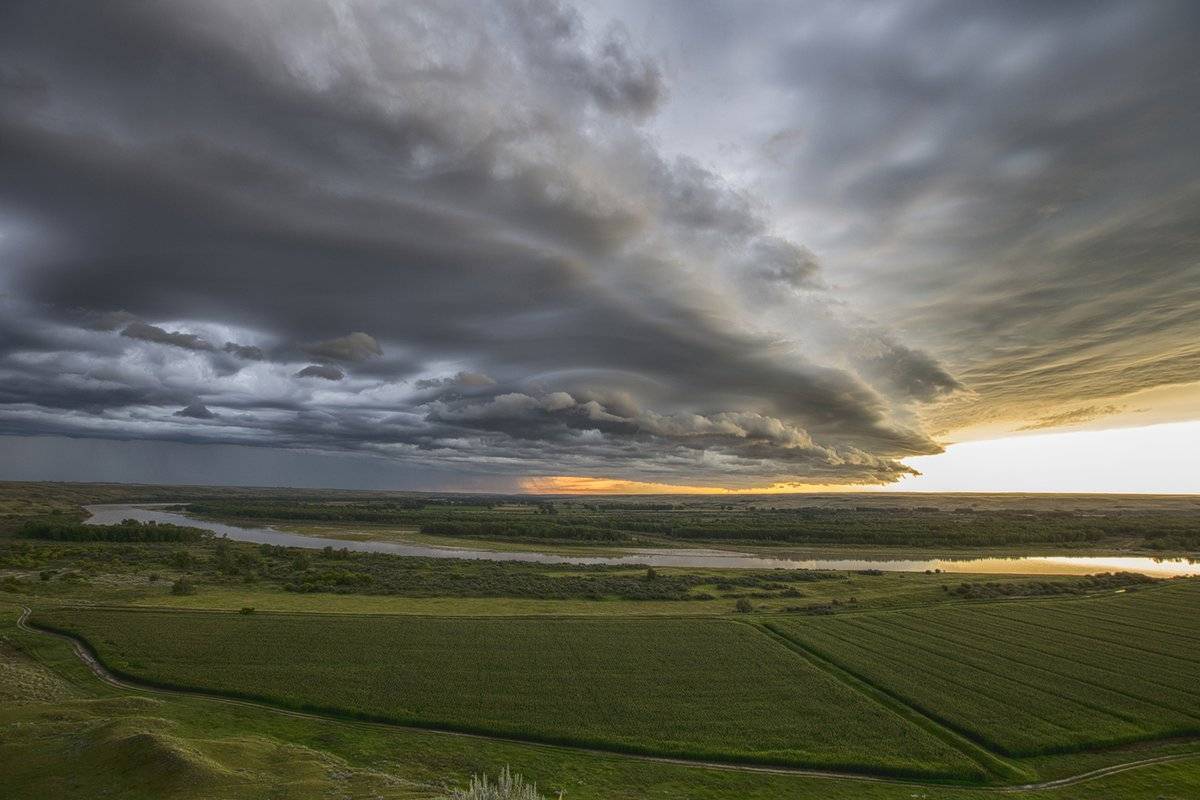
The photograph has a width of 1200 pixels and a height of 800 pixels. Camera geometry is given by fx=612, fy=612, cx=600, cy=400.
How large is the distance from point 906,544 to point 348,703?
166573 mm

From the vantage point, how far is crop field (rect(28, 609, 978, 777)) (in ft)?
115

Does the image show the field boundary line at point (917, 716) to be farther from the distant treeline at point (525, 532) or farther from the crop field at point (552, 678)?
the distant treeline at point (525, 532)

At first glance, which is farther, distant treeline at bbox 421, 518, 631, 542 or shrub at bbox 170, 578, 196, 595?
distant treeline at bbox 421, 518, 631, 542

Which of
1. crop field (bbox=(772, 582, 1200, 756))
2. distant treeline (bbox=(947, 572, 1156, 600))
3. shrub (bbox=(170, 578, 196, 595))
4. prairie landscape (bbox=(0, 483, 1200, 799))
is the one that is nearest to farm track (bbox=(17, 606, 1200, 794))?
prairie landscape (bbox=(0, 483, 1200, 799))

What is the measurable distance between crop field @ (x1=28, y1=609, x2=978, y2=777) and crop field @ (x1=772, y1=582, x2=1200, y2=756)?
15.7 feet

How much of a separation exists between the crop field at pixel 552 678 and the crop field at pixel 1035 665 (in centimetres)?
479

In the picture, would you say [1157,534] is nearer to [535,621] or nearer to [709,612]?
[709,612]

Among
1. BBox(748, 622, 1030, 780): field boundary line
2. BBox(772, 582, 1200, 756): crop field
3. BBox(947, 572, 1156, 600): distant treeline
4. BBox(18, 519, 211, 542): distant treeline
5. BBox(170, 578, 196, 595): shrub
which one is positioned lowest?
BBox(18, 519, 211, 542): distant treeline

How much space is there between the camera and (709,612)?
72.8 meters

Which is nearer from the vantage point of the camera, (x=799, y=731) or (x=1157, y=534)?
(x=799, y=731)

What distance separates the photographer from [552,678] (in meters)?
44.7

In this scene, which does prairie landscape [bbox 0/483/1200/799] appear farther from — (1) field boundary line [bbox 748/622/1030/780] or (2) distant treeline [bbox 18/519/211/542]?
(2) distant treeline [bbox 18/519/211/542]

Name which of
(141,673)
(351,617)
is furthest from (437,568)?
(141,673)

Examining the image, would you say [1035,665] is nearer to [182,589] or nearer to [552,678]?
[552,678]
